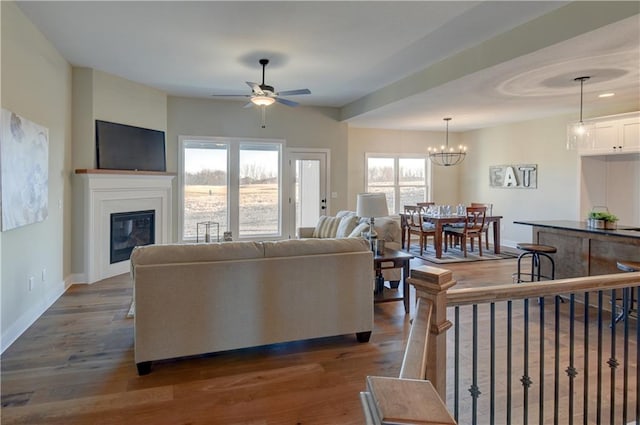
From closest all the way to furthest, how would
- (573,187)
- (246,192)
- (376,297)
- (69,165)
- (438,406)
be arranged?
(438,406), (376,297), (69,165), (573,187), (246,192)

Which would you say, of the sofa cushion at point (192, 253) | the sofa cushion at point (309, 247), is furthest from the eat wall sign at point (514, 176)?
the sofa cushion at point (192, 253)

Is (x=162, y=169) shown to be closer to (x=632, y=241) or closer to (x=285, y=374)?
(x=285, y=374)

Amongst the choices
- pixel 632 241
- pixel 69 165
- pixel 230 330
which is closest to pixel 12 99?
pixel 69 165

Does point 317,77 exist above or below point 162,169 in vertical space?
above

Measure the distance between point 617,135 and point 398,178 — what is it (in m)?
4.58

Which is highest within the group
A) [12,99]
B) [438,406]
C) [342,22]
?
[342,22]

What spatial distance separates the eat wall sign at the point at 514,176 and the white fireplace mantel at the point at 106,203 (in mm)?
A: 7140

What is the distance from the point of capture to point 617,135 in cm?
603

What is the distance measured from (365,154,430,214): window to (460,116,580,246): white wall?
1.16 meters

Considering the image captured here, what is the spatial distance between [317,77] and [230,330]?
4.09m

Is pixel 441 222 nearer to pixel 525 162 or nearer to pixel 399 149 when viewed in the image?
pixel 525 162

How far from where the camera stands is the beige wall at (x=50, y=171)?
3.33 m

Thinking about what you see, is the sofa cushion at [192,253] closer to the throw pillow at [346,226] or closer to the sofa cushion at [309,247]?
the sofa cushion at [309,247]

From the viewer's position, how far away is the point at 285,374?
2.80 meters
